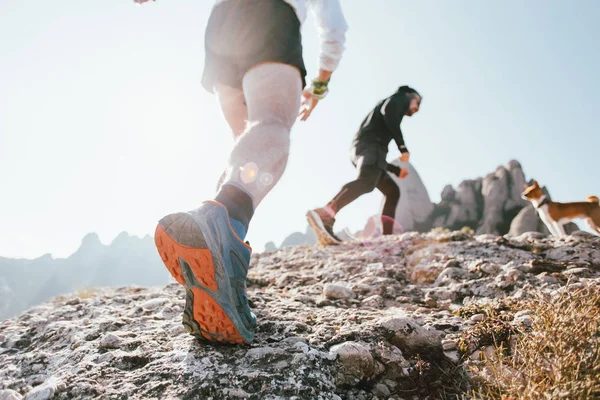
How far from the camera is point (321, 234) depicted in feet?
15.4

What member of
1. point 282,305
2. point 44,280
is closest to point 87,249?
point 44,280

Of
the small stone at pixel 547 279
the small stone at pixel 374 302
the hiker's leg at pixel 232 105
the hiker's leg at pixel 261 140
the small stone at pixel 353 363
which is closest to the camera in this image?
the small stone at pixel 353 363

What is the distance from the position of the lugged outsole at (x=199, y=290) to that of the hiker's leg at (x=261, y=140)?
24 centimetres

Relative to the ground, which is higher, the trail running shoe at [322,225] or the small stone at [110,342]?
the trail running shoe at [322,225]

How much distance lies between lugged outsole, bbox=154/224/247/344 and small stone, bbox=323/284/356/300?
2.99 ft

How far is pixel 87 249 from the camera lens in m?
99.6

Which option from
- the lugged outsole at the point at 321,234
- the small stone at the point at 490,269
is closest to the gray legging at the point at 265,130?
the small stone at the point at 490,269

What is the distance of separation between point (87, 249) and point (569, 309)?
11963cm

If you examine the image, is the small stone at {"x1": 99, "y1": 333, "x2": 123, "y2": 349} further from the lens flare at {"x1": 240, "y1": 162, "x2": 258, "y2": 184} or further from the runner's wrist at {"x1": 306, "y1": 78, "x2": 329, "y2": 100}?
the runner's wrist at {"x1": 306, "y1": 78, "x2": 329, "y2": 100}

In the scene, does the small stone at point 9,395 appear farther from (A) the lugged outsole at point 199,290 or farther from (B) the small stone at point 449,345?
(B) the small stone at point 449,345

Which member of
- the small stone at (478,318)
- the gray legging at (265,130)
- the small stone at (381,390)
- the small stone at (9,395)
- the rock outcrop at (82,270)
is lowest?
the rock outcrop at (82,270)

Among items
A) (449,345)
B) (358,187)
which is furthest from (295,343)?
(358,187)

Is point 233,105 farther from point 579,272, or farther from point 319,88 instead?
point 579,272

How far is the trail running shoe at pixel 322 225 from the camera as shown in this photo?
463 centimetres
